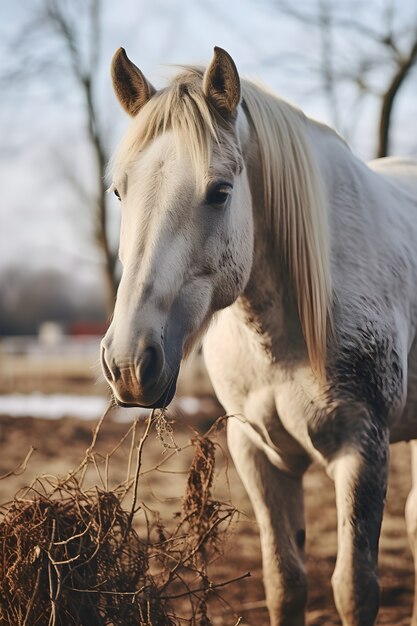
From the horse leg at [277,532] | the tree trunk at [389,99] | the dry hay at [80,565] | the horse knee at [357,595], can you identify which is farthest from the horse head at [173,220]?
the tree trunk at [389,99]

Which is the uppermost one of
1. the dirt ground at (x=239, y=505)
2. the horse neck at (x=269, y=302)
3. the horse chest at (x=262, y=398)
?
the horse neck at (x=269, y=302)

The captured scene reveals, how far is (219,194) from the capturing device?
251 centimetres

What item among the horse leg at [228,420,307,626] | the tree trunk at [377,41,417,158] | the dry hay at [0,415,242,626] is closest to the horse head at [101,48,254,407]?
the dry hay at [0,415,242,626]

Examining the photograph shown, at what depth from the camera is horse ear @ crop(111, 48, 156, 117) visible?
270 centimetres

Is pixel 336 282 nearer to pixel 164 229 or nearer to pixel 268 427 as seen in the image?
pixel 268 427

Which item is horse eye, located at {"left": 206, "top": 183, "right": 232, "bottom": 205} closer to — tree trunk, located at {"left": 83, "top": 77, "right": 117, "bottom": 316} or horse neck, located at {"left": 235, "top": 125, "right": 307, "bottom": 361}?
horse neck, located at {"left": 235, "top": 125, "right": 307, "bottom": 361}

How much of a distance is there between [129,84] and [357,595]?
2.07 metres

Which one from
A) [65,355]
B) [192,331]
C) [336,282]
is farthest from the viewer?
[65,355]

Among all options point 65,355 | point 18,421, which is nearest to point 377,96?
point 18,421

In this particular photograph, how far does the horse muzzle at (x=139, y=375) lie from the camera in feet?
7.27

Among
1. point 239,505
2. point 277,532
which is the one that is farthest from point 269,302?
point 239,505

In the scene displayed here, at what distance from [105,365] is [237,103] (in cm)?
104

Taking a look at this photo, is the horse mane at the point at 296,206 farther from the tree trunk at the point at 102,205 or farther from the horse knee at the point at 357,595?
the tree trunk at the point at 102,205

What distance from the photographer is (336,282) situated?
9.61 ft
